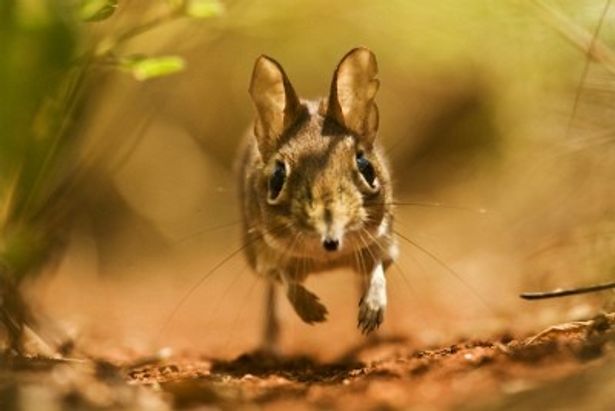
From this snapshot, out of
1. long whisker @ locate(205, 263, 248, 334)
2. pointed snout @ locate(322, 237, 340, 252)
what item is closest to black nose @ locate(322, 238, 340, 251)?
pointed snout @ locate(322, 237, 340, 252)

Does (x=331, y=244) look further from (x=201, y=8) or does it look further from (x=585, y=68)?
(x=585, y=68)

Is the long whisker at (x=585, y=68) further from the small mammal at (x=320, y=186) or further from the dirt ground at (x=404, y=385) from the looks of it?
the dirt ground at (x=404, y=385)

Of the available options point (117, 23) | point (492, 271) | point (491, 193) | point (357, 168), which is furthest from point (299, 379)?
point (491, 193)

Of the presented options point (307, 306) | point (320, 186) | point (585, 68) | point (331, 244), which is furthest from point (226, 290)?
point (331, 244)

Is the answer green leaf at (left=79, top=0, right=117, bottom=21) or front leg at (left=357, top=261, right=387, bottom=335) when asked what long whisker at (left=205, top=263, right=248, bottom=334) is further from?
green leaf at (left=79, top=0, right=117, bottom=21)

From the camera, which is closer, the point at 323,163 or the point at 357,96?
the point at 323,163

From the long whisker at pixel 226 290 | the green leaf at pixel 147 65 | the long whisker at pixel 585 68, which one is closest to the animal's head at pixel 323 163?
the green leaf at pixel 147 65
